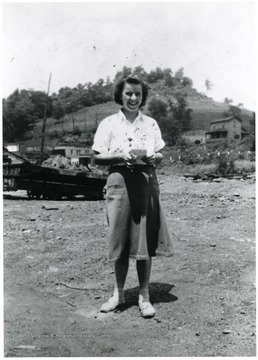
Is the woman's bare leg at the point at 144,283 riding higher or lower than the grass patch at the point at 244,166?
lower

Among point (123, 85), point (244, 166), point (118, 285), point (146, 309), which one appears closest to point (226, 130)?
point (244, 166)

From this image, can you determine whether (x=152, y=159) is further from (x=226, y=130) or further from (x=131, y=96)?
(x=226, y=130)

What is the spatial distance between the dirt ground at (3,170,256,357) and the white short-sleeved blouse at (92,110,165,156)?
125 cm

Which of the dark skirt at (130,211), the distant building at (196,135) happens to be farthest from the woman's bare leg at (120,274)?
the distant building at (196,135)

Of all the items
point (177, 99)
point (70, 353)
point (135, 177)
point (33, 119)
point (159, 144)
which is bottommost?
point (70, 353)

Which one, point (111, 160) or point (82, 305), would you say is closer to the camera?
point (111, 160)

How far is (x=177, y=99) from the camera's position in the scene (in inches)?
2406

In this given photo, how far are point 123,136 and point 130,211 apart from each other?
1.83 feet

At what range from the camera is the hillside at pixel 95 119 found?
29747 mm

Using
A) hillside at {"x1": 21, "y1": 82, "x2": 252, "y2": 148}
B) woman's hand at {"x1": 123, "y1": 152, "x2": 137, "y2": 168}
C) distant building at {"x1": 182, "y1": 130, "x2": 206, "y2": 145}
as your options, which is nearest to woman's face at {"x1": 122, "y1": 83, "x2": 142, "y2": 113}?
woman's hand at {"x1": 123, "y1": 152, "x2": 137, "y2": 168}

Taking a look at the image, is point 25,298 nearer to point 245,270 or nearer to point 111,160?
point 111,160

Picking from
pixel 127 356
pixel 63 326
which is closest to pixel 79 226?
pixel 63 326

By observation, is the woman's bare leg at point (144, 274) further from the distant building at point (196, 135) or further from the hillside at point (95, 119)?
the distant building at point (196, 135)

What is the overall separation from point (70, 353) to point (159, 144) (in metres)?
1.59
